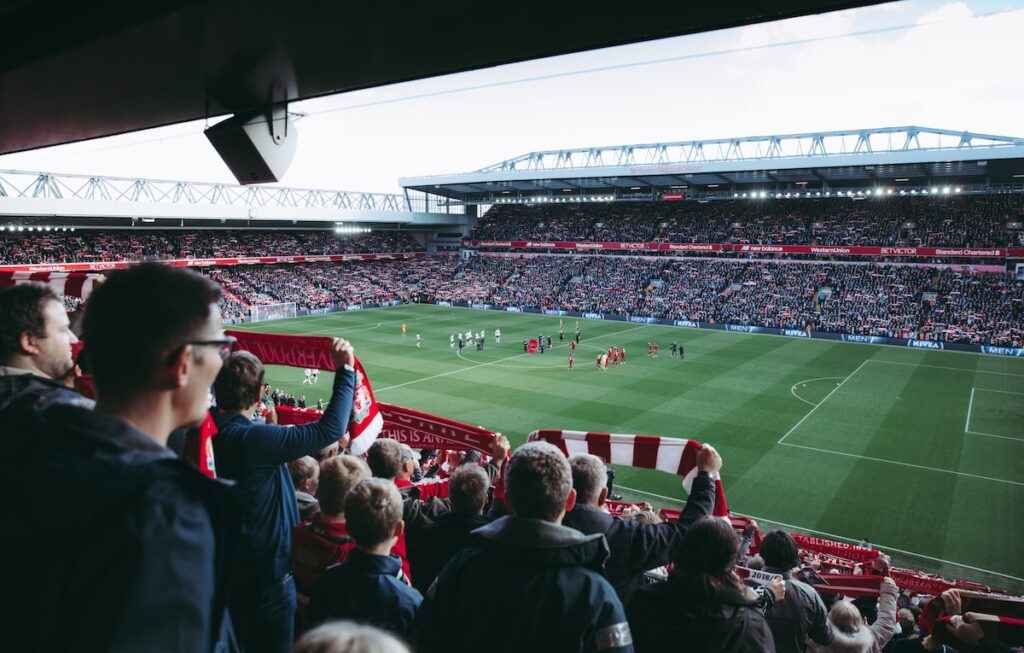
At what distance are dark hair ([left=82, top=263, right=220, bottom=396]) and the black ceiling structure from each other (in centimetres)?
285

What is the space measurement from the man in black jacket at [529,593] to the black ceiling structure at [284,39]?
305 centimetres

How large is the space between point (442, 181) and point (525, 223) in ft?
39.5

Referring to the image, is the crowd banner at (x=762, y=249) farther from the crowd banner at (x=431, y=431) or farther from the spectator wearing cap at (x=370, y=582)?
the spectator wearing cap at (x=370, y=582)

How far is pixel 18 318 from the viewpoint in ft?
9.83

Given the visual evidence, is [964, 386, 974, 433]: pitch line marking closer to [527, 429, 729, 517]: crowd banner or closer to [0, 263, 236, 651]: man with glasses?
[527, 429, 729, 517]: crowd banner

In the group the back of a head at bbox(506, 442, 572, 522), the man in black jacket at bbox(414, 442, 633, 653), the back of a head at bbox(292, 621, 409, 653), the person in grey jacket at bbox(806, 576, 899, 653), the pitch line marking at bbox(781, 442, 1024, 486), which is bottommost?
the pitch line marking at bbox(781, 442, 1024, 486)

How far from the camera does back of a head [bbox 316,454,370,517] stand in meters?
3.86

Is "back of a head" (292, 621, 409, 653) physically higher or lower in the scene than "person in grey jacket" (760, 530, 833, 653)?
higher

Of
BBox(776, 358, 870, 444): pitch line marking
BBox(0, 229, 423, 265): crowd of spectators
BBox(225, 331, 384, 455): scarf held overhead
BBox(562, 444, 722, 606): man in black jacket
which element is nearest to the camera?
BBox(562, 444, 722, 606): man in black jacket

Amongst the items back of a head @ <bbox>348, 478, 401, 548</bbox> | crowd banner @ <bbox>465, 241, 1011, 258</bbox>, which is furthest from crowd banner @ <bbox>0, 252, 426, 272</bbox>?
back of a head @ <bbox>348, 478, 401, 548</bbox>

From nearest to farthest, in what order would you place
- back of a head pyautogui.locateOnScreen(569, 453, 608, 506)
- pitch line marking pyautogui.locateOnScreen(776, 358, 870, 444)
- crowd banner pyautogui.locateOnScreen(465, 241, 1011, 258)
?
back of a head pyautogui.locateOnScreen(569, 453, 608, 506) → pitch line marking pyautogui.locateOnScreen(776, 358, 870, 444) → crowd banner pyautogui.locateOnScreen(465, 241, 1011, 258)

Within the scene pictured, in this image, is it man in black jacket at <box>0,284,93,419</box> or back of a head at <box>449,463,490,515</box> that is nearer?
man in black jacket at <box>0,284,93,419</box>

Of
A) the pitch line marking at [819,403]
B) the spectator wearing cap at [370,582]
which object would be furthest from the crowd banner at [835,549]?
the spectator wearing cap at [370,582]

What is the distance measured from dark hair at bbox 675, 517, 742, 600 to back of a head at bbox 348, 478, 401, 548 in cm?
146
